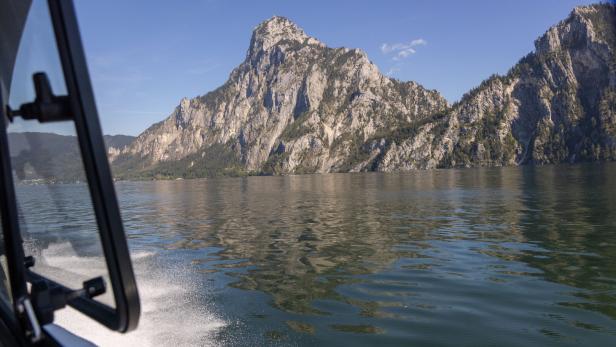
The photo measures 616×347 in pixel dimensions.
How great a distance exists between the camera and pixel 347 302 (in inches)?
494

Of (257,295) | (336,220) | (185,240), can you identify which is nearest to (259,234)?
(185,240)

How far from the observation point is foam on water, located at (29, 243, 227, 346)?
25.2ft

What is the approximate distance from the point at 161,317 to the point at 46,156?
8.74 metres

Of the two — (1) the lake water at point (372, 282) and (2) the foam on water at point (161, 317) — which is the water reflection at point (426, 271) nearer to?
(1) the lake water at point (372, 282)

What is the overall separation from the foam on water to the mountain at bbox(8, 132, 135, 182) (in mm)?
527

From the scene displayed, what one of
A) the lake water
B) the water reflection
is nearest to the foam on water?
the lake water

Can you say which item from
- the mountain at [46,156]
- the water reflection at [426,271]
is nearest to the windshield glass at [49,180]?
the mountain at [46,156]

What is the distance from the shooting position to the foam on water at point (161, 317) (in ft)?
25.2

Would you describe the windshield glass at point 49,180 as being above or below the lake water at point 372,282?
above

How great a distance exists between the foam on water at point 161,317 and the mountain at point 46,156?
1.73 ft

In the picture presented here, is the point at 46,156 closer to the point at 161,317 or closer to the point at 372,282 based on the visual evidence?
the point at 161,317

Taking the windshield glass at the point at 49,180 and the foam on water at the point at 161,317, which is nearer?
the windshield glass at the point at 49,180

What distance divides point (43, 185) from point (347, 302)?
10.5 metres

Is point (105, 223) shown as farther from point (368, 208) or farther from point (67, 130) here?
point (368, 208)
